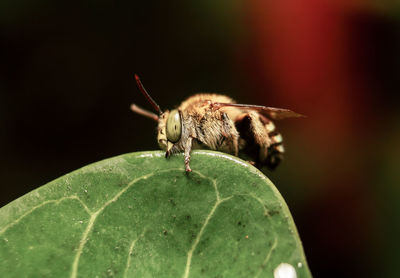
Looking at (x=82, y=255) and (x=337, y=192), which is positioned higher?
(x=82, y=255)

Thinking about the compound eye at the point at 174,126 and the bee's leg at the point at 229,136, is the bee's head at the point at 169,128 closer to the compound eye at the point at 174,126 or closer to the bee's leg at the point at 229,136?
the compound eye at the point at 174,126

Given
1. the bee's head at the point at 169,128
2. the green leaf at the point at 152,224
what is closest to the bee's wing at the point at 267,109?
the bee's head at the point at 169,128

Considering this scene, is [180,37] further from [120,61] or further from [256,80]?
Answer: [256,80]

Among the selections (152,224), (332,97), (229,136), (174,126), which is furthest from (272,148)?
(152,224)

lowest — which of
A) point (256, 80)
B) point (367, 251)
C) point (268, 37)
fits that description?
point (367, 251)

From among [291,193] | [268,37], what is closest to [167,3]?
[268,37]

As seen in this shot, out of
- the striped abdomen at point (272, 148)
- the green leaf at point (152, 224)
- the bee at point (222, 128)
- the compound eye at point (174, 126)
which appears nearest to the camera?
the green leaf at point (152, 224)

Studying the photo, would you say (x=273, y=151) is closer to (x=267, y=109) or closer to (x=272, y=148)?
(x=272, y=148)
